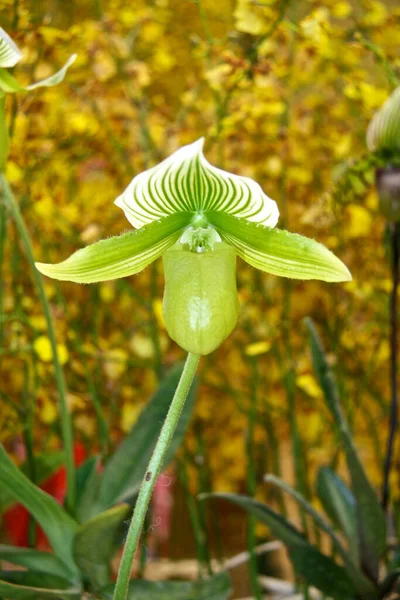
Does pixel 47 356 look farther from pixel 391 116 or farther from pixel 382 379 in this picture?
pixel 382 379

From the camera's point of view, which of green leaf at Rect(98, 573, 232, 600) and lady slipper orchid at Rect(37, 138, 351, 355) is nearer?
lady slipper orchid at Rect(37, 138, 351, 355)

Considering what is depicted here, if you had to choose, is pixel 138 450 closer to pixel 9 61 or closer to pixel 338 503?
pixel 338 503

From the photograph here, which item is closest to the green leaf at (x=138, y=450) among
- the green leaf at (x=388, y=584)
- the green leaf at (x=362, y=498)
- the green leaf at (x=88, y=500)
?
the green leaf at (x=88, y=500)

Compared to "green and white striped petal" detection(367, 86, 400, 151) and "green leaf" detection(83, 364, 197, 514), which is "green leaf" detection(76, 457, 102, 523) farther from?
"green and white striped petal" detection(367, 86, 400, 151)

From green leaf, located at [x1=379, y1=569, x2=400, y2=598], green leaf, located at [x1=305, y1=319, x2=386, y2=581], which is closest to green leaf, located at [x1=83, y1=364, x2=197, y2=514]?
green leaf, located at [x1=305, y1=319, x2=386, y2=581]

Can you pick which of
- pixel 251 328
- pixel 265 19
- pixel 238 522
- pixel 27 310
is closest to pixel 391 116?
pixel 265 19

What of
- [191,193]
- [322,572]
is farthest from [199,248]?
[322,572]
